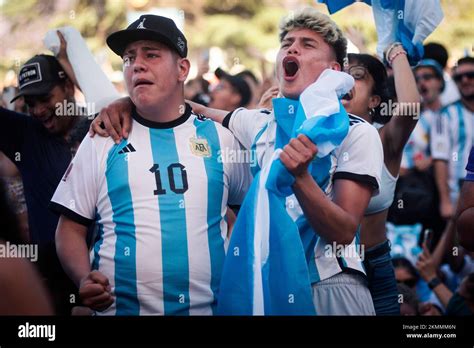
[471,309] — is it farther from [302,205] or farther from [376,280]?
[302,205]

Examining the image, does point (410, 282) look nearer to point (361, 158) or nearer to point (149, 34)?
point (361, 158)

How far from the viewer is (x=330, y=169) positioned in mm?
2838

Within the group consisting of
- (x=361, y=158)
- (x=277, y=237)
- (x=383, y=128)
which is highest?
(x=383, y=128)

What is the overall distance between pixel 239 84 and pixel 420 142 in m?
1.08

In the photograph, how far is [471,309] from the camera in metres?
3.62

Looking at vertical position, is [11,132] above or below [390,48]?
below

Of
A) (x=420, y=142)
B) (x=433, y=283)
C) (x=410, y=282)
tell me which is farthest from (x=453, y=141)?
(x=433, y=283)

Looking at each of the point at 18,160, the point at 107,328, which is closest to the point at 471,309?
the point at 107,328

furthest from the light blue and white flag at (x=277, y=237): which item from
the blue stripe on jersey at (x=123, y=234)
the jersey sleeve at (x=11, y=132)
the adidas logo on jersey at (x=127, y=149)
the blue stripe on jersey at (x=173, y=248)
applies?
the jersey sleeve at (x=11, y=132)

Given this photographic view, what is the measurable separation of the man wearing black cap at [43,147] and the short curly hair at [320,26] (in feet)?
3.46

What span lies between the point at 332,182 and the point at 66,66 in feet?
4.65

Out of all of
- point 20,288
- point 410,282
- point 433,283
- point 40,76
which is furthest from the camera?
point 410,282

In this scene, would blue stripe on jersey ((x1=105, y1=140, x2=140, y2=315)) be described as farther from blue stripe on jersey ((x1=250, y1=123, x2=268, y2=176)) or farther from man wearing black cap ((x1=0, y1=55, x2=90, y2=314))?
Answer: man wearing black cap ((x1=0, y1=55, x2=90, y2=314))

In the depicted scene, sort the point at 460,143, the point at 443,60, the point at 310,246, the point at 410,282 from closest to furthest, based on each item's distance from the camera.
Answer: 1. the point at 310,246
2. the point at 410,282
3. the point at 460,143
4. the point at 443,60
